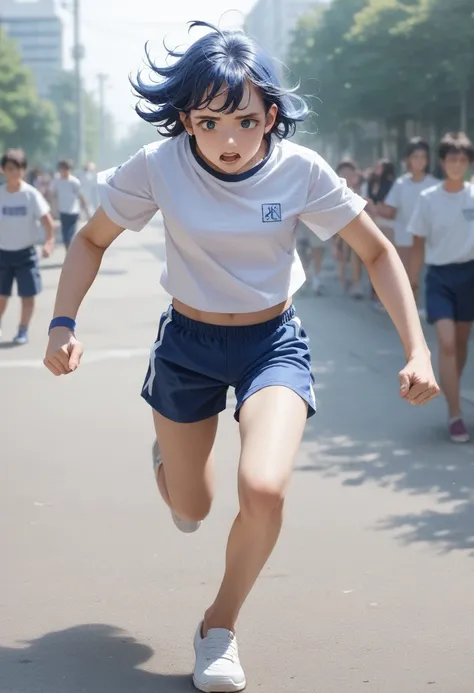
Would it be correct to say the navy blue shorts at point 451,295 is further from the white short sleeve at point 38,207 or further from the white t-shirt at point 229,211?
the white short sleeve at point 38,207

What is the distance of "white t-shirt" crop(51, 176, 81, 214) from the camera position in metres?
25.3

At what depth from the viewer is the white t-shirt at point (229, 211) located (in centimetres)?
413

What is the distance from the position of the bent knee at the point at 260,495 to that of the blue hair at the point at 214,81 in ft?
3.42

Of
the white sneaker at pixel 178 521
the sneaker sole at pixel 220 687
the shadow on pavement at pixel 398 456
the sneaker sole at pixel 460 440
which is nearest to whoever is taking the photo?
the sneaker sole at pixel 220 687

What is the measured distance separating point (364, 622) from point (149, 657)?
0.77 meters

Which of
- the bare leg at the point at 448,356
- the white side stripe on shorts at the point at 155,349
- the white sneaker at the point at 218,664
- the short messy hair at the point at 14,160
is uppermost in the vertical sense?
the white side stripe on shorts at the point at 155,349

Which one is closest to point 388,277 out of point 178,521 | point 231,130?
point 231,130

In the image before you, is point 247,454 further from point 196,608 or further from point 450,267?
point 450,267

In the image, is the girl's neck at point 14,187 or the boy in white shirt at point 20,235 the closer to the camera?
the boy in white shirt at point 20,235

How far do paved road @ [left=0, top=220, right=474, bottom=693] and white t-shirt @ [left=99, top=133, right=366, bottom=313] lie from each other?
Result: 3.65 feet

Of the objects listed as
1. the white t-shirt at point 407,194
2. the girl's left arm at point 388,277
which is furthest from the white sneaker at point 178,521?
the white t-shirt at point 407,194

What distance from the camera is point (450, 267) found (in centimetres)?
850

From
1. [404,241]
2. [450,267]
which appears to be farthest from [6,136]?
[450,267]

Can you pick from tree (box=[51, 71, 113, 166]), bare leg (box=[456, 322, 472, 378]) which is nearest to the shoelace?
bare leg (box=[456, 322, 472, 378])
